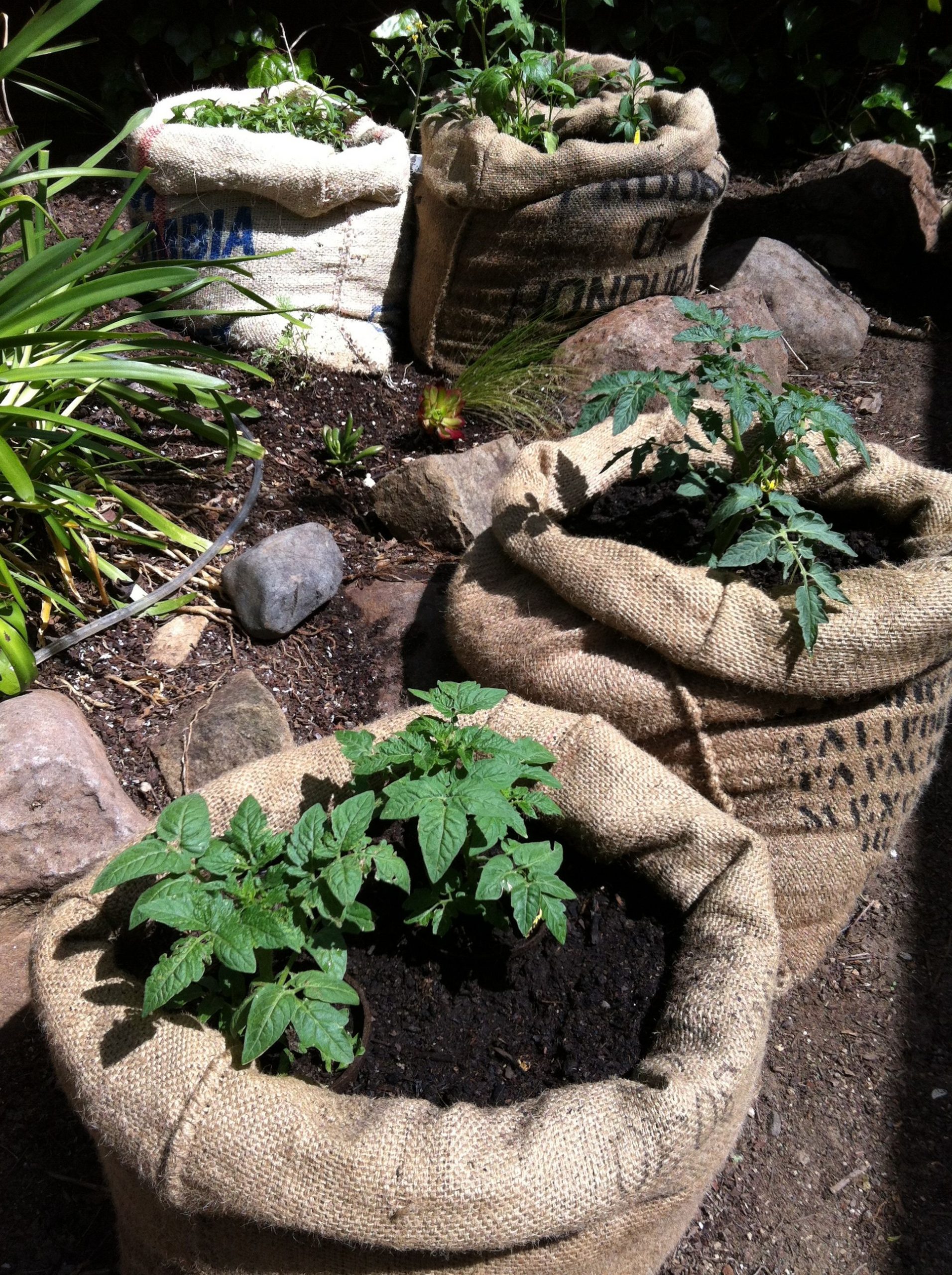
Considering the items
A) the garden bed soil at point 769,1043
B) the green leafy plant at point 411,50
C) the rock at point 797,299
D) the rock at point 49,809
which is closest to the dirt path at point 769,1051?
the garden bed soil at point 769,1043

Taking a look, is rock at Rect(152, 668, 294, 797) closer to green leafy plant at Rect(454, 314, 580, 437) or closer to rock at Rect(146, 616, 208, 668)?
rock at Rect(146, 616, 208, 668)

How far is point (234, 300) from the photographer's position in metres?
3.12

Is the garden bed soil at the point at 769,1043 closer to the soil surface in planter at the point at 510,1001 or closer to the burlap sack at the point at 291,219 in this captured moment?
the burlap sack at the point at 291,219

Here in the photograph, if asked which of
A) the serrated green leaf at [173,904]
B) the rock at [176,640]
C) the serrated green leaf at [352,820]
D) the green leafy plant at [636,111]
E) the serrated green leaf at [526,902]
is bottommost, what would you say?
the rock at [176,640]

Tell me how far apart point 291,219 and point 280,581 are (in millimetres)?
1370

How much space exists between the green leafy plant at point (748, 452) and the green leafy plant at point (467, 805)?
1.70ft

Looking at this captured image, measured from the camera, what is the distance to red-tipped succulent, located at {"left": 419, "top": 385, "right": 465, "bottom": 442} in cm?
284

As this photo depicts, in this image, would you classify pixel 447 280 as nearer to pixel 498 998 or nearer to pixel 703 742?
Result: pixel 703 742

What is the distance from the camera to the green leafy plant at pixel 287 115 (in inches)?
122

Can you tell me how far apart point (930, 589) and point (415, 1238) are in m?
1.22

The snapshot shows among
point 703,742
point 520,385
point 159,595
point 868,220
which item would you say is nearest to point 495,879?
point 703,742

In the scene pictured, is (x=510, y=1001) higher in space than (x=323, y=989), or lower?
lower

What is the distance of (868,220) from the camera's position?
13.3ft

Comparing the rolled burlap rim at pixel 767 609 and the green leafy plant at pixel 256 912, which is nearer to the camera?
the green leafy plant at pixel 256 912
